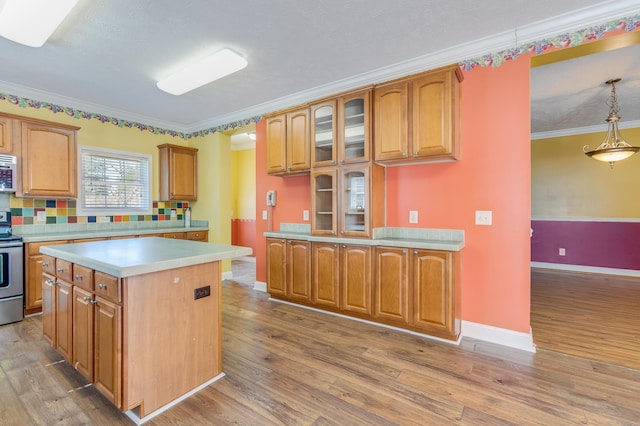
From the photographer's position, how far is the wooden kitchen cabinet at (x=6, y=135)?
127 inches

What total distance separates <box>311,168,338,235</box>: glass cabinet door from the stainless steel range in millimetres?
3188

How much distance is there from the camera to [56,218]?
153 inches

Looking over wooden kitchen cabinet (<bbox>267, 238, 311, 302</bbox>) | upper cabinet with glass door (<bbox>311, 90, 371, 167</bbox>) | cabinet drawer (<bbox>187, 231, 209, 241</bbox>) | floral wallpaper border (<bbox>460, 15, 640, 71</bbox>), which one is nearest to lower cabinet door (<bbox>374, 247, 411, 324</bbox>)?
wooden kitchen cabinet (<bbox>267, 238, 311, 302</bbox>)

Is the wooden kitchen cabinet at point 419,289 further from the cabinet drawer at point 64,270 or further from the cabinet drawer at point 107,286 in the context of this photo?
the cabinet drawer at point 64,270

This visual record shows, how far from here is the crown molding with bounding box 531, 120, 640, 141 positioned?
16.6ft

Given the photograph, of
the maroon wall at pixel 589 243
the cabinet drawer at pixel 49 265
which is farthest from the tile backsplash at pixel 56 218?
the maroon wall at pixel 589 243

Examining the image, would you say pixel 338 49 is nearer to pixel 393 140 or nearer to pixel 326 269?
pixel 393 140

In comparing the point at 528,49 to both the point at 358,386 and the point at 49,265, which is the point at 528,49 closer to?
the point at 358,386

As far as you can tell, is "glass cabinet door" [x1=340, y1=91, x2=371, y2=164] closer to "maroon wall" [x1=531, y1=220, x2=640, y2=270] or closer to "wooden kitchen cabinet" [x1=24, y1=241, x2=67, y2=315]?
"wooden kitchen cabinet" [x1=24, y1=241, x2=67, y2=315]

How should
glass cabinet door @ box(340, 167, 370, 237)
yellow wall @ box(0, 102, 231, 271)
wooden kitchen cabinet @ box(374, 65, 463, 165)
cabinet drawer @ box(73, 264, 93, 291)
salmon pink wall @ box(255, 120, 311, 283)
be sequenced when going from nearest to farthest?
cabinet drawer @ box(73, 264, 93, 291) < wooden kitchen cabinet @ box(374, 65, 463, 165) < glass cabinet door @ box(340, 167, 370, 237) < salmon pink wall @ box(255, 120, 311, 283) < yellow wall @ box(0, 102, 231, 271)

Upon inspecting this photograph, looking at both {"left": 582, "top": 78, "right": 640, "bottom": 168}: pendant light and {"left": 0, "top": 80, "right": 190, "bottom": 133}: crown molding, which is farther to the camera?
{"left": 582, "top": 78, "right": 640, "bottom": 168}: pendant light

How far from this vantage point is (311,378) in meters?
2.11

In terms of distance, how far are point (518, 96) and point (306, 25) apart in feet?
6.41

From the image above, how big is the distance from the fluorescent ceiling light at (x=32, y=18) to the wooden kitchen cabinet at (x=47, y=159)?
4.62ft
